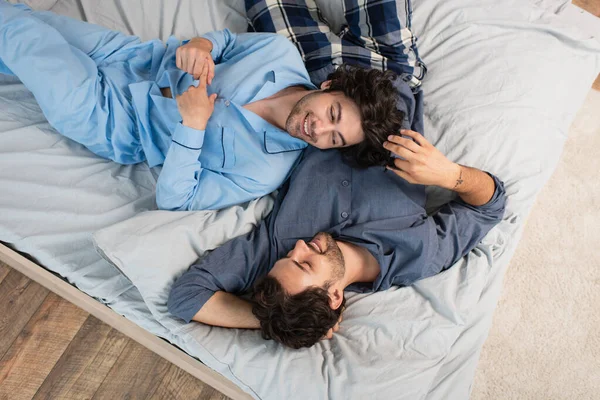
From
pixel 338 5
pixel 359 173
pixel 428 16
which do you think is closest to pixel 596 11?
pixel 428 16

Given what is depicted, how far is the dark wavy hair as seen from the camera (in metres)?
1.38

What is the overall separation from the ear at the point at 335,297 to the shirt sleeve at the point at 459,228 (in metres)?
0.26

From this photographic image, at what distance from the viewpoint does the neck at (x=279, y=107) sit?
1.49 m

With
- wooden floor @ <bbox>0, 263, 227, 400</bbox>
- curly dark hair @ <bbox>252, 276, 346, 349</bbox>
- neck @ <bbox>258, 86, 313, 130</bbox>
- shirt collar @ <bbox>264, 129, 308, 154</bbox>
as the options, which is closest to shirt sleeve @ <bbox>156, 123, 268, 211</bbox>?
shirt collar @ <bbox>264, 129, 308, 154</bbox>

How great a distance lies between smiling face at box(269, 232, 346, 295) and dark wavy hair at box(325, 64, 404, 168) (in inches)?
12.1

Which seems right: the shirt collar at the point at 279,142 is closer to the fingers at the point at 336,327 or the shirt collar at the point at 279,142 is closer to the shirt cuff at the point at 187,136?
the shirt cuff at the point at 187,136

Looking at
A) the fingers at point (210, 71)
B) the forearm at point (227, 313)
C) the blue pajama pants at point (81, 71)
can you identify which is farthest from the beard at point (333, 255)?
the blue pajama pants at point (81, 71)

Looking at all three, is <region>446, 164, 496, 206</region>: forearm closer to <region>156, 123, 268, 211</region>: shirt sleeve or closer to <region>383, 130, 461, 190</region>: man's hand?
<region>383, 130, 461, 190</region>: man's hand

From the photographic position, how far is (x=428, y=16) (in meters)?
1.77

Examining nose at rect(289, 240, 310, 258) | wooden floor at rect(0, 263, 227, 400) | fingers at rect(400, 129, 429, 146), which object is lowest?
wooden floor at rect(0, 263, 227, 400)

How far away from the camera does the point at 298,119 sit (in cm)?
139

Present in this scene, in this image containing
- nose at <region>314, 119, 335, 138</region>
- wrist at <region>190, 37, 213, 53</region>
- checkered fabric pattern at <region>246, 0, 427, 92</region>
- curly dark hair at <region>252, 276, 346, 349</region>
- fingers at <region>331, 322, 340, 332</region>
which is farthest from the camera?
checkered fabric pattern at <region>246, 0, 427, 92</region>

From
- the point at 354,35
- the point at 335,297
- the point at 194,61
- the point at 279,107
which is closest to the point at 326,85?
the point at 279,107

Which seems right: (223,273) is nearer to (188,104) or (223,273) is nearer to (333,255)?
(333,255)
